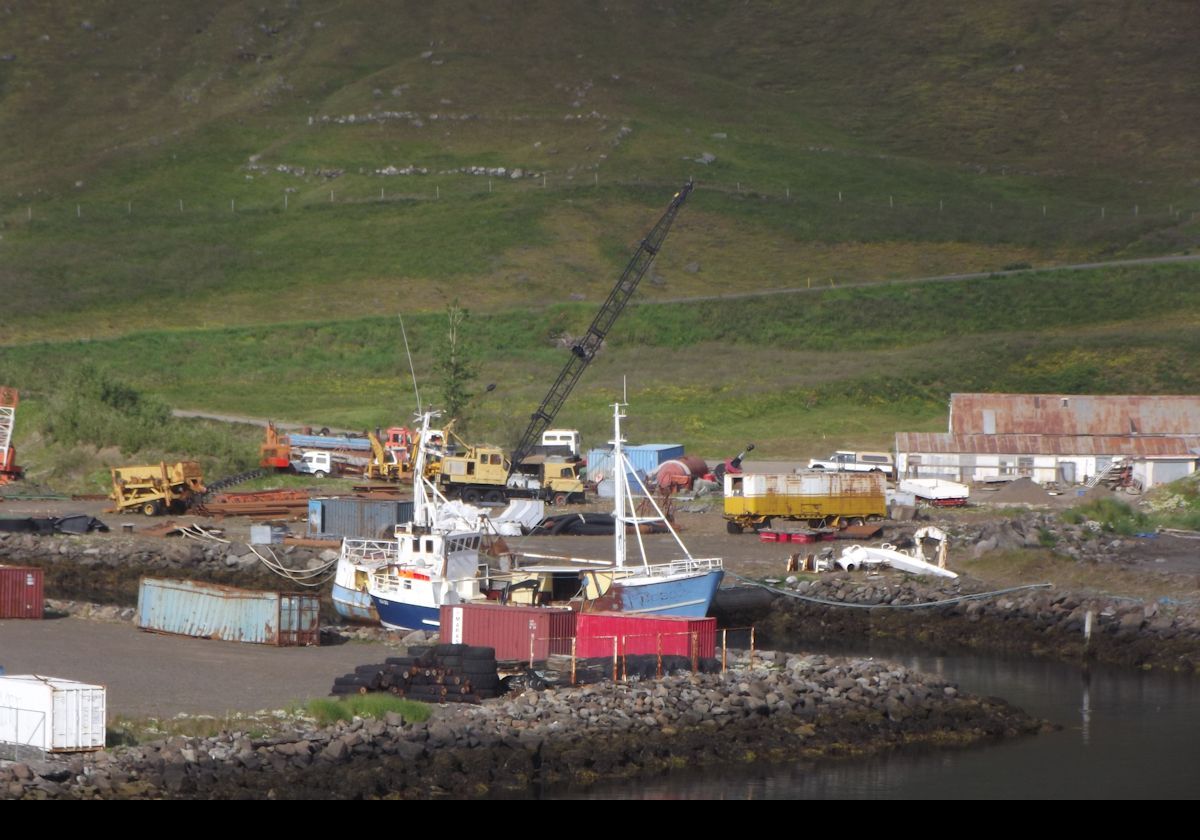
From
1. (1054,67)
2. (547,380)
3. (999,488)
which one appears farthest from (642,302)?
(1054,67)

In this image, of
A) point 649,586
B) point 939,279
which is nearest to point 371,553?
point 649,586

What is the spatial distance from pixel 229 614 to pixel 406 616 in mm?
4248

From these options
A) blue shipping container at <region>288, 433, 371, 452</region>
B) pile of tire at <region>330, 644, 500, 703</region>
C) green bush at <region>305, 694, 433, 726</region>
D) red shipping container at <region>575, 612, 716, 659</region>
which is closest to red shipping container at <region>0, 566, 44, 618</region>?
pile of tire at <region>330, 644, 500, 703</region>

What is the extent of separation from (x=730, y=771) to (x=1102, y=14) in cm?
15769

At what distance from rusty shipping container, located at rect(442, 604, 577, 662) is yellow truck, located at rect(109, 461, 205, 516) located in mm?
26737

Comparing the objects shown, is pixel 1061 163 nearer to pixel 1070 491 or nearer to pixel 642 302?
pixel 642 302

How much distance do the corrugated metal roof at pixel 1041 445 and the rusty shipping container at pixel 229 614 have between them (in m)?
34.3

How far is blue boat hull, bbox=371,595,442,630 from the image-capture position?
1563 inches

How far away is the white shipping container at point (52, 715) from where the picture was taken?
82.9ft

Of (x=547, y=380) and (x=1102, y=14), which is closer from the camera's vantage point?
(x=547, y=380)

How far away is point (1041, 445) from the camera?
67688 mm

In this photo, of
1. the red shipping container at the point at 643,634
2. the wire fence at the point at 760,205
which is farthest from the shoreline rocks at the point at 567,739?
the wire fence at the point at 760,205

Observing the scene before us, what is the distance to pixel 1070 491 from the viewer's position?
210ft

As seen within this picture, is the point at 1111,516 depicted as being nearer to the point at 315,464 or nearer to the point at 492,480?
the point at 492,480
